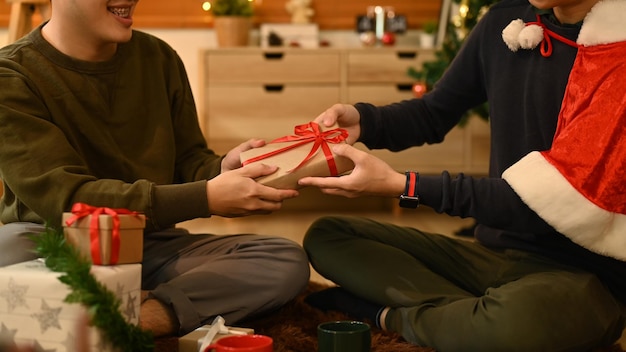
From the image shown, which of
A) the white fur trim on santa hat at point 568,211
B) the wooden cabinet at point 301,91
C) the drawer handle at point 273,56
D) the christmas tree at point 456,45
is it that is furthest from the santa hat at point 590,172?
the drawer handle at point 273,56

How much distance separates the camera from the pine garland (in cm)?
108

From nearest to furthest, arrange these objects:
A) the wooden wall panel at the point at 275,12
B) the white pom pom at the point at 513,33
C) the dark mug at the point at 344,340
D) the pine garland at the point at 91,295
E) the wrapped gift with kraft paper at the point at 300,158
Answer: the pine garland at the point at 91,295
the dark mug at the point at 344,340
the wrapped gift with kraft paper at the point at 300,158
the white pom pom at the point at 513,33
the wooden wall panel at the point at 275,12

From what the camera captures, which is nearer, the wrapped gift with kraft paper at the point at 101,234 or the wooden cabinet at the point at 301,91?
the wrapped gift with kraft paper at the point at 101,234

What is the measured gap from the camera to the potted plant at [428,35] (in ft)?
13.3

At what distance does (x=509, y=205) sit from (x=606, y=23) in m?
0.39

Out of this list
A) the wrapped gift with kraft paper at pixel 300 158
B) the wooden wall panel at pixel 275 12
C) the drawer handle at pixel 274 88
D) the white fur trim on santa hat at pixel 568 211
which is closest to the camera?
the white fur trim on santa hat at pixel 568 211

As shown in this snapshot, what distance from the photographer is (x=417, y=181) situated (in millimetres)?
1454

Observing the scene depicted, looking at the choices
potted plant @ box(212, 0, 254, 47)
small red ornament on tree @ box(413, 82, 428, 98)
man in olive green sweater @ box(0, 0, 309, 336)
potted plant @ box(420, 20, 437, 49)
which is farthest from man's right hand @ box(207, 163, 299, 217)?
potted plant @ box(420, 20, 437, 49)

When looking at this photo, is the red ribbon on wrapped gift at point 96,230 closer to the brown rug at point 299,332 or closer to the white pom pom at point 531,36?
the brown rug at point 299,332

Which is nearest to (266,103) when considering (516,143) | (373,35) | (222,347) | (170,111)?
(373,35)

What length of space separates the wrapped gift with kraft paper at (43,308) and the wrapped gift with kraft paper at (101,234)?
0.07ft

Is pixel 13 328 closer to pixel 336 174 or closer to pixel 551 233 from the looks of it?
pixel 336 174

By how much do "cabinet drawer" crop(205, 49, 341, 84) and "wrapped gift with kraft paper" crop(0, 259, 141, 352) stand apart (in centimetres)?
279

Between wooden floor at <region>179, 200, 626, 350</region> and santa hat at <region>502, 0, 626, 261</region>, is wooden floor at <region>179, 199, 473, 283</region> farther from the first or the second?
santa hat at <region>502, 0, 626, 261</region>
